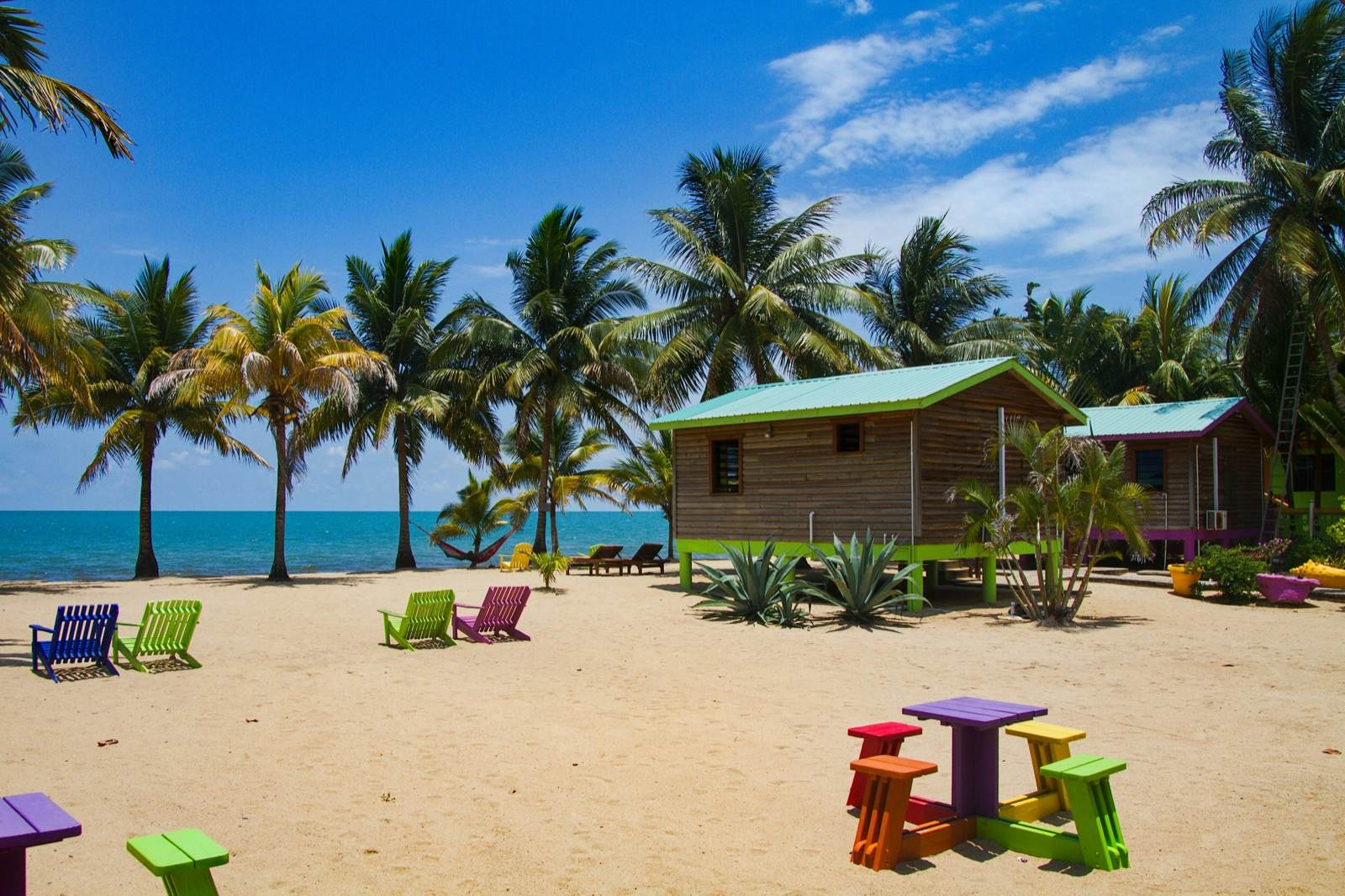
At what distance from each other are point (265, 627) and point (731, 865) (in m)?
12.3

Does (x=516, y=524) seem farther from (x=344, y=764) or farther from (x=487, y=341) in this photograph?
(x=344, y=764)

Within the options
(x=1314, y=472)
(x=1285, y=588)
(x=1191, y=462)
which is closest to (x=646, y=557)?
(x=1191, y=462)

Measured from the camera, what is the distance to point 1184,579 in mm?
20312

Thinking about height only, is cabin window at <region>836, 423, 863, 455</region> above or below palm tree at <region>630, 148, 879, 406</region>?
below

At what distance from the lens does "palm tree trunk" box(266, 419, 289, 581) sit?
25.6 m

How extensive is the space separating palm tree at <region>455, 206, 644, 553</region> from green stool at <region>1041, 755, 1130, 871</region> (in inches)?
984

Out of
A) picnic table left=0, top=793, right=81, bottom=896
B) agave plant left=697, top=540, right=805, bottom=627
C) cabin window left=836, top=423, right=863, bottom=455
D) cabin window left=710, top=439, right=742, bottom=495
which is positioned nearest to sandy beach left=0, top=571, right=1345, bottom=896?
picnic table left=0, top=793, right=81, bottom=896

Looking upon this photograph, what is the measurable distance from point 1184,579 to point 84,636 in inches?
750

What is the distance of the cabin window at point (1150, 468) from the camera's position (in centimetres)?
2625

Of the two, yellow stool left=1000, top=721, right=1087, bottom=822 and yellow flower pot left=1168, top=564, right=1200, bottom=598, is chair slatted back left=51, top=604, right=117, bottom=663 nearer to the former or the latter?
yellow stool left=1000, top=721, right=1087, bottom=822

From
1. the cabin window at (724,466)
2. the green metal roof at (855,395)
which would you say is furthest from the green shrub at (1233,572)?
the cabin window at (724,466)

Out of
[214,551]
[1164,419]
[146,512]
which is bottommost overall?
[214,551]

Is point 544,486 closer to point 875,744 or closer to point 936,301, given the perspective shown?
point 936,301

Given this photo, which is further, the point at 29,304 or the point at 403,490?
the point at 403,490
